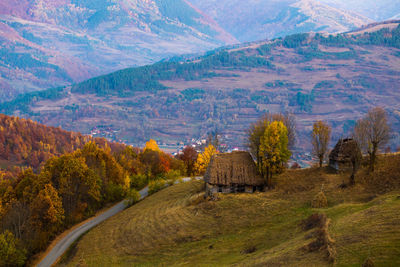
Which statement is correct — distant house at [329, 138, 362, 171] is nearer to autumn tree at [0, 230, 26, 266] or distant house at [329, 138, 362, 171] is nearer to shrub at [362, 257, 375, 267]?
shrub at [362, 257, 375, 267]

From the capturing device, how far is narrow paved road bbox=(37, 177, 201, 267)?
46450 millimetres

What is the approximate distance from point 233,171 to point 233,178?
1.06 meters

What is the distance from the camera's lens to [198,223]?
39.1 meters

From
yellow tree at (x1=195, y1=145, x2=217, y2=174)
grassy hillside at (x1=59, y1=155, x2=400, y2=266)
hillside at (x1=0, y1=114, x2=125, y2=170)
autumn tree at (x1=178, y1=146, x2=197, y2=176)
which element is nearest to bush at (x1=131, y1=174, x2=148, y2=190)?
yellow tree at (x1=195, y1=145, x2=217, y2=174)

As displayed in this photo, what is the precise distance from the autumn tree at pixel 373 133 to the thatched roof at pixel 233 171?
1311cm

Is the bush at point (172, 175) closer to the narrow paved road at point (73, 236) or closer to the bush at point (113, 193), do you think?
the narrow paved road at point (73, 236)

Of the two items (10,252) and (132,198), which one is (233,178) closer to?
(132,198)

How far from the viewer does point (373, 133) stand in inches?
1667

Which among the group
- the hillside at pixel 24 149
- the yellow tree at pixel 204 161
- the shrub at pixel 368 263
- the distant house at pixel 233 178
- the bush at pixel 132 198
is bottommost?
the hillside at pixel 24 149

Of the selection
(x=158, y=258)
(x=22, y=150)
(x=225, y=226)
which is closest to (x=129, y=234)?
(x=158, y=258)

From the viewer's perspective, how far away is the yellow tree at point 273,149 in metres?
45.2

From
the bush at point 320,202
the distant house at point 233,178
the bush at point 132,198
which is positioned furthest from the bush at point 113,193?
the bush at point 320,202

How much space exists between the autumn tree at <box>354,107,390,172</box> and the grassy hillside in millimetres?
2211

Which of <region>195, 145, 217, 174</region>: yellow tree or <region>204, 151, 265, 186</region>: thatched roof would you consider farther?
<region>195, 145, 217, 174</region>: yellow tree
